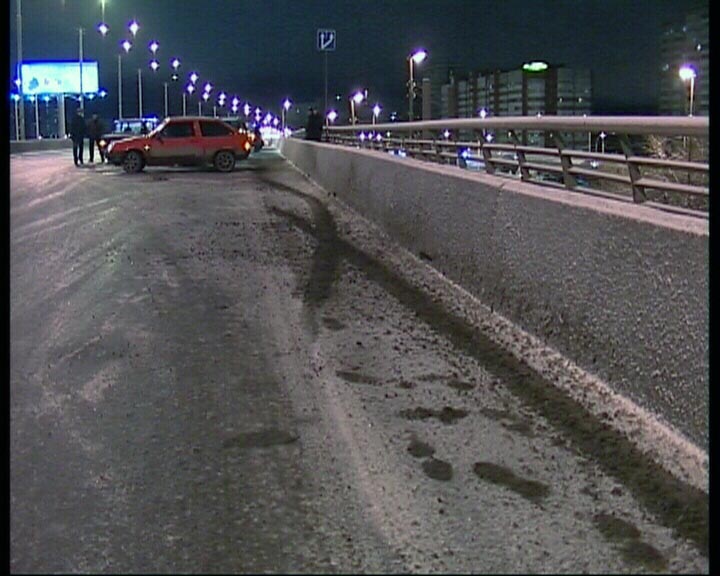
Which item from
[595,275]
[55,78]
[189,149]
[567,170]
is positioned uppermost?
[55,78]

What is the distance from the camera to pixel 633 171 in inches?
265

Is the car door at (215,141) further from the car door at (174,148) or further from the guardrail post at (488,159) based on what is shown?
the guardrail post at (488,159)

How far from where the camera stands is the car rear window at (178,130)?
33.8 m

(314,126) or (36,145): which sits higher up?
(314,126)

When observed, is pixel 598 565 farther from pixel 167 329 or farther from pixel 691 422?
pixel 167 329

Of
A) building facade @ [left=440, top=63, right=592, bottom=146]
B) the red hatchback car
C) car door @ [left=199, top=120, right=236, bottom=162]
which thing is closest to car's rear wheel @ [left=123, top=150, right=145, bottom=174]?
the red hatchback car

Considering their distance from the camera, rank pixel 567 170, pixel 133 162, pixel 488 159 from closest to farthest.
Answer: pixel 567 170, pixel 488 159, pixel 133 162

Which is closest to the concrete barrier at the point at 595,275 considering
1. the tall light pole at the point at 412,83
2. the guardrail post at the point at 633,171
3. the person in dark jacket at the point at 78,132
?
the guardrail post at the point at 633,171

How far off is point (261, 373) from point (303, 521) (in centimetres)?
263

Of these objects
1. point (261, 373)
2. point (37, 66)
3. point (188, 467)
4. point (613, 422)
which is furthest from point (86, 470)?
point (37, 66)

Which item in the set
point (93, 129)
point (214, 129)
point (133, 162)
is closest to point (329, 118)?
point (93, 129)

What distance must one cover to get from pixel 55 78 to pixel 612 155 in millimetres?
88844

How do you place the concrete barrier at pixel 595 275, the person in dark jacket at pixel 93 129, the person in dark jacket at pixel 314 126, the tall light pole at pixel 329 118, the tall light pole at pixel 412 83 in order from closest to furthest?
the concrete barrier at pixel 595 275 → the tall light pole at pixel 412 83 → the person in dark jacket at pixel 314 126 → the person in dark jacket at pixel 93 129 → the tall light pole at pixel 329 118

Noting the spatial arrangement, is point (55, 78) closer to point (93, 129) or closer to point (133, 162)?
point (93, 129)
